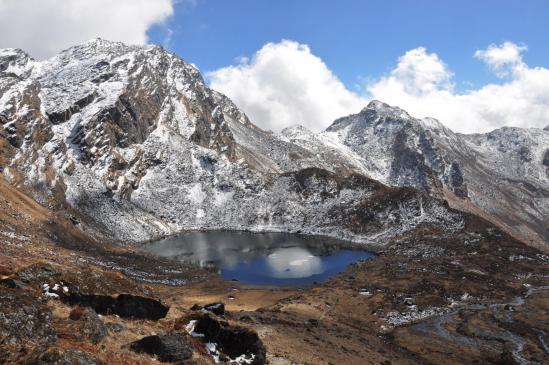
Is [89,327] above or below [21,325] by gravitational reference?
below

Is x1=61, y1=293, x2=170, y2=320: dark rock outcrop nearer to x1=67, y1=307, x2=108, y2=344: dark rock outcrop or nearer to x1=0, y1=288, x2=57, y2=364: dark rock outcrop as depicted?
x1=67, y1=307, x2=108, y2=344: dark rock outcrop

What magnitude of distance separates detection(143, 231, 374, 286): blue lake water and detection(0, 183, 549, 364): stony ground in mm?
9836

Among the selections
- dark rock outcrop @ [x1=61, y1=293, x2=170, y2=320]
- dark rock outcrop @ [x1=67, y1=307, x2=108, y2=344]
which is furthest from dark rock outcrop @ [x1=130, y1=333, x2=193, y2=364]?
dark rock outcrop @ [x1=61, y1=293, x2=170, y2=320]

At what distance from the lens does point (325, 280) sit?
405ft

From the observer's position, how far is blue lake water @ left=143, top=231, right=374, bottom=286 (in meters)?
129

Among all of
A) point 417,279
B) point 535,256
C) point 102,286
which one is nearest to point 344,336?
point 102,286

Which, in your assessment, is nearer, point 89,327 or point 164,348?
point 89,327

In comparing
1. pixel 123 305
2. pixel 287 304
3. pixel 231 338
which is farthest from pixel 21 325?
pixel 287 304

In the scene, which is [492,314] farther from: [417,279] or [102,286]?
[102,286]

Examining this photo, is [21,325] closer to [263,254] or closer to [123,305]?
[123,305]

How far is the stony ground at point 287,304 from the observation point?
2103 centimetres

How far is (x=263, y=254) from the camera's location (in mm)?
156500

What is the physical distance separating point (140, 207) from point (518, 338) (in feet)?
508

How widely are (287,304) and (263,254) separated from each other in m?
75.6
